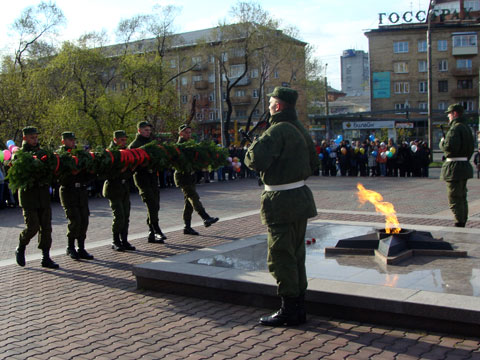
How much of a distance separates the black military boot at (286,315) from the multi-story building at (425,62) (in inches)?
2529

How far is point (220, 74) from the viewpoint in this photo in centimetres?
4281

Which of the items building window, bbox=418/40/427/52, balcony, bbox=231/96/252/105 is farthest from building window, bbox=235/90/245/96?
building window, bbox=418/40/427/52

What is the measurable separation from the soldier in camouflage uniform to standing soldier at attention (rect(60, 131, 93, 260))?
6.28m

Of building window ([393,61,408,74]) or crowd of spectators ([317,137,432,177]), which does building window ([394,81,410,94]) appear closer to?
building window ([393,61,408,74])

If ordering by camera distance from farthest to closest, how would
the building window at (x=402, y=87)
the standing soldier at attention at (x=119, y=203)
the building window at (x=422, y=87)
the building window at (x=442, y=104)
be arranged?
the building window at (x=402, y=87)
the building window at (x=422, y=87)
the building window at (x=442, y=104)
the standing soldier at attention at (x=119, y=203)

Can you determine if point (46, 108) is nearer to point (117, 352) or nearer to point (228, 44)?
point (228, 44)

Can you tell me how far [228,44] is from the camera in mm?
44219

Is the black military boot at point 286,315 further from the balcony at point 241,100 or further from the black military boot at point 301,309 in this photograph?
the balcony at point 241,100

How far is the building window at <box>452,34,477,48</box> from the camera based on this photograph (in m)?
67.8

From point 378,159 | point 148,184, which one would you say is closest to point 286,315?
point 148,184

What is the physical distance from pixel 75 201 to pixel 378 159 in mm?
19863

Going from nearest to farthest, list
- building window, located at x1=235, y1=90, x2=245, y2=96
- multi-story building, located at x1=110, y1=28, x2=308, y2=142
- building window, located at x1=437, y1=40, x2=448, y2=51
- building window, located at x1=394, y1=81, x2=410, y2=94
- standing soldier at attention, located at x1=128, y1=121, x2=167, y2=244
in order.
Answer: standing soldier at attention, located at x1=128, y1=121, x2=167, y2=244
multi-story building, located at x1=110, y1=28, x2=308, y2=142
building window, located at x1=437, y1=40, x2=448, y2=51
building window, located at x1=394, y1=81, x2=410, y2=94
building window, located at x1=235, y1=90, x2=245, y2=96

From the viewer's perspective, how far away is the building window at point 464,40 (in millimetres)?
67750

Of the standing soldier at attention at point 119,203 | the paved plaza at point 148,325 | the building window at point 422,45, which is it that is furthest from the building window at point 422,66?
the standing soldier at attention at point 119,203
